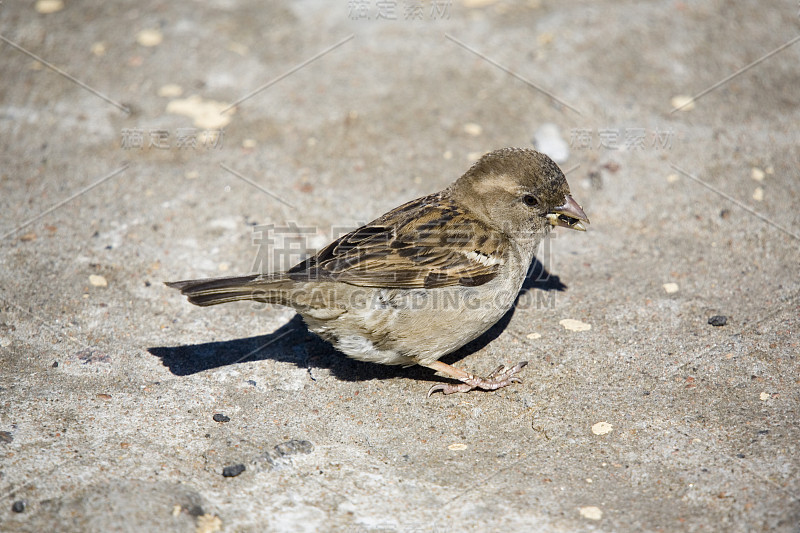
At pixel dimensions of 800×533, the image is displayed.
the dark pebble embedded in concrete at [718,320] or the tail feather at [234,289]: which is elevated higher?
the tail feather at [234,289]

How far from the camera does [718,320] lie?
466 cm

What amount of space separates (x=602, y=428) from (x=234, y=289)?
2.25 meters

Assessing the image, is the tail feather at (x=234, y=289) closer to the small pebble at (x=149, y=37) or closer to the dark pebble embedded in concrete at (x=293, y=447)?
the dark pebble embedded in concrete at (x=293, y=447)

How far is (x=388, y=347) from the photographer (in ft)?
13.9

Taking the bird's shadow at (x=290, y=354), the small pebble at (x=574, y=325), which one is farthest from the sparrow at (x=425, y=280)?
the small pebble at (x=574, y=325)

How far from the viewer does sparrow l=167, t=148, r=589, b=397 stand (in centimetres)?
414

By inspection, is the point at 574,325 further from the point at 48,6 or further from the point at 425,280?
the point at 48,6

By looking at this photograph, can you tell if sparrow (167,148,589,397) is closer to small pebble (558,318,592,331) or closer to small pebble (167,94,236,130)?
small pebble (558,318,592,331)

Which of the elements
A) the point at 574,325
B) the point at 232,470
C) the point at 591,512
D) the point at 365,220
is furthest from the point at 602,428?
the point at 365,220

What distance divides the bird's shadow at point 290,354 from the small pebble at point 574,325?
39 centimetres

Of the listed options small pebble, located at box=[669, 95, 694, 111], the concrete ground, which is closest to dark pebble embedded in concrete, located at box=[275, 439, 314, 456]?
the concrete ground

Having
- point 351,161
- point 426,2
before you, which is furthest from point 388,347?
point 426,2

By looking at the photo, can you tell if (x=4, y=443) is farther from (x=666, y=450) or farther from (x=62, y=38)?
(x=62, y=38)

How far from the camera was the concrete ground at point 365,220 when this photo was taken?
354 centimetres
